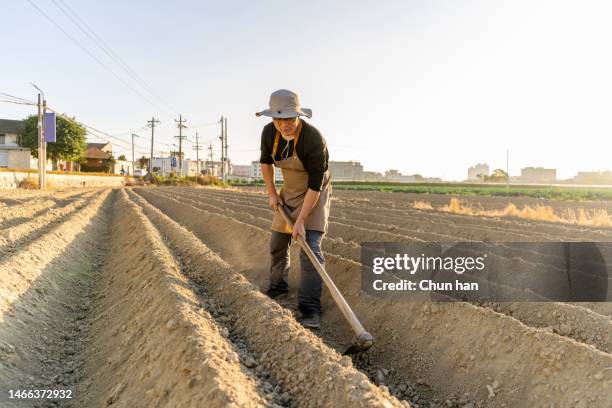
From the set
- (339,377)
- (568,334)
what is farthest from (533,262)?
(339,377)

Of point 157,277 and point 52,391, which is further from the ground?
point 157,277

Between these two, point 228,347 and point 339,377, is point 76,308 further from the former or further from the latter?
point 339,377

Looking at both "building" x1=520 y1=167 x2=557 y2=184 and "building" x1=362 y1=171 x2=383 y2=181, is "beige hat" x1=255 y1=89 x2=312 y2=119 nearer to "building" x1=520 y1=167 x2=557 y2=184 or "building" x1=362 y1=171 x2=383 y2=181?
"building" x1=362 y1=171 x2=383 y2=181

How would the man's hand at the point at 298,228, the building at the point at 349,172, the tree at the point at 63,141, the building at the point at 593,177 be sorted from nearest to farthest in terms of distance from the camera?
the man's hand at the point at 298,228
the tree at the point at 63,141
the building at the point at 593,177
the building at the point at 349,172

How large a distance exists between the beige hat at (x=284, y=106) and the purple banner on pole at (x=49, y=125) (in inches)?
1046

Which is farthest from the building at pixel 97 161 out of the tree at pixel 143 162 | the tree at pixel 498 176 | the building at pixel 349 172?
the tree at pixel 498 176

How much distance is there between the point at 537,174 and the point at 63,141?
413 ft

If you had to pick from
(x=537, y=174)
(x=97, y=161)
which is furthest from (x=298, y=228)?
(x=537, y=174)

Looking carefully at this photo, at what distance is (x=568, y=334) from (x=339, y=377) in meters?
2.24

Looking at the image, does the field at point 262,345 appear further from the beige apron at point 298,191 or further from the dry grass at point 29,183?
the dry grass at point 29,183

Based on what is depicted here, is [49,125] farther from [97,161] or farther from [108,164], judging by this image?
[97,161]

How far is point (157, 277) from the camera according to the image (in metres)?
5.51

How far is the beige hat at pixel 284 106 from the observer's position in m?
4.19

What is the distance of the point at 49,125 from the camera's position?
27688mm
